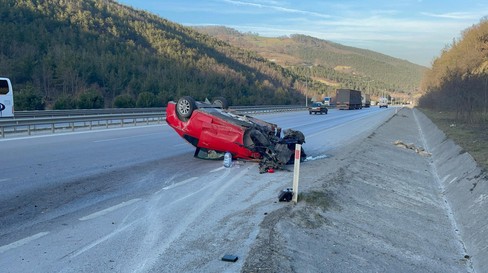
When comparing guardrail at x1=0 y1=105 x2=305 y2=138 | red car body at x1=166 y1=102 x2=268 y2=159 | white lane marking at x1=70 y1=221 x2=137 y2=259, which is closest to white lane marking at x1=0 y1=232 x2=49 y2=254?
white lane marking at x1=70 y1=221 x2=137 y2=259

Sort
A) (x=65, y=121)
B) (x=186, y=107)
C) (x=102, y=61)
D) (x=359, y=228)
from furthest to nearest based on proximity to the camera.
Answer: (x=102, y=61)
(x=65, y=121)
(x=186, y=107)
(x=359, y=228)

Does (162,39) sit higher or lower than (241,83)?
higher

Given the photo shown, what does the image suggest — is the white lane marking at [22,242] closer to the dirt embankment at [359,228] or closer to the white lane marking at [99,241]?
the white lane marking at [99,241]

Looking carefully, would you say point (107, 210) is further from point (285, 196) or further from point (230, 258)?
point (230, 258)

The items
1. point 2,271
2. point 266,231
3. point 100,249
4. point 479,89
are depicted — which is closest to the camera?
point 2,271

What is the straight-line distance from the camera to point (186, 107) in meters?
13.9

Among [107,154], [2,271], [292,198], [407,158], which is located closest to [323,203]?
[292,198]

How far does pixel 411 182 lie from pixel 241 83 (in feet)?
248

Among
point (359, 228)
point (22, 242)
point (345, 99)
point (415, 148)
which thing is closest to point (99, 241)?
point (22, 242)

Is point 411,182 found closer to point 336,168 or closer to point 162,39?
point 336,168

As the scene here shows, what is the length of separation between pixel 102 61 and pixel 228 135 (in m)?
53.9

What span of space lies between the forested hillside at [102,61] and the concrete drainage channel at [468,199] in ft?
96.2

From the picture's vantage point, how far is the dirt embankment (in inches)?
230

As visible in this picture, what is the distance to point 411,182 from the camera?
547 inches
